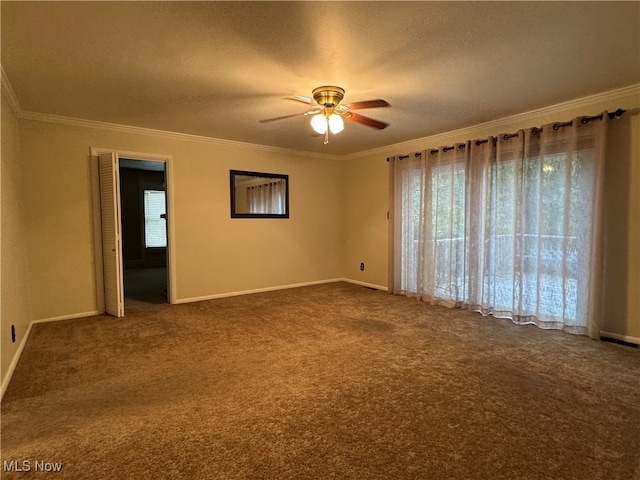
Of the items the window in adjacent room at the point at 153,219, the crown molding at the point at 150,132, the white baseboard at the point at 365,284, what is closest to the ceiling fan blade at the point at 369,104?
the crown molding at the point at 150,132

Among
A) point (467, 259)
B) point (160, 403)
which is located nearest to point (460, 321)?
point (467, 259)

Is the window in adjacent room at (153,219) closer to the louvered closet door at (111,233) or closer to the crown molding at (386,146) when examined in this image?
the crown molding at (386,146)

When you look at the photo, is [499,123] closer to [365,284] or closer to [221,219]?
[365,284]

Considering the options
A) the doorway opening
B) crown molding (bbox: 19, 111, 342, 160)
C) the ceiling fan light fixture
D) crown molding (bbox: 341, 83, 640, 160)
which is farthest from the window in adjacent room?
the ceiling fan light fixture

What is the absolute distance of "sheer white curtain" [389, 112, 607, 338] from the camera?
11.1 ft

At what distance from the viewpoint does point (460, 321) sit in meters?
3.93

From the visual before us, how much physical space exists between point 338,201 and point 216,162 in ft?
7.62

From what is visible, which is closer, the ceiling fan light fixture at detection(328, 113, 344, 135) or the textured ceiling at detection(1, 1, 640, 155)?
the textured ceiling at detection(1, 1, 640, 155)

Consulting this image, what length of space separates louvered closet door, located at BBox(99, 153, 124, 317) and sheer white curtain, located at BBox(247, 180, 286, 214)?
189 cm

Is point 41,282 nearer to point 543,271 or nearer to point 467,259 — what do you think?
point 467,259

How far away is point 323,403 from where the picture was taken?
7.14 ft

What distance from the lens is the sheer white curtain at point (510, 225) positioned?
3.37 meters

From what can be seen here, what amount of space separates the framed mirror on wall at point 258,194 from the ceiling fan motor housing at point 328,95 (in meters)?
2.51

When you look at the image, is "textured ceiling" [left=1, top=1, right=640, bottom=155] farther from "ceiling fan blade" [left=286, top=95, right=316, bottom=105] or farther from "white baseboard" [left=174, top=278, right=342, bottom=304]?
"white baseboard" [left=174, top=278, right=342, bottom=304]
